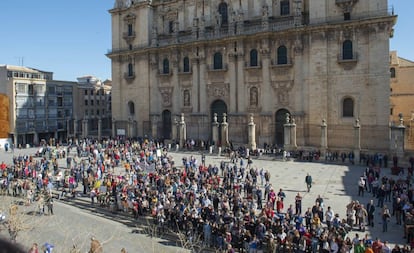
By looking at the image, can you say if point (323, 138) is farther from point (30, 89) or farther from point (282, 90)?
point (30, 89)

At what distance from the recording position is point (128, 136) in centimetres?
4959

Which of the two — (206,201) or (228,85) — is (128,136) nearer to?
(228,85)

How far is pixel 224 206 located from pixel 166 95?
1282 inches

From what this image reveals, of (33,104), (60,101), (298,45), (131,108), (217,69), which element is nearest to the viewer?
(298,45)

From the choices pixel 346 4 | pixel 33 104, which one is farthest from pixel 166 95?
pixel 346 4

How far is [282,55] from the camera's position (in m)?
39.7

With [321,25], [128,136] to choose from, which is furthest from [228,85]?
[128,136]

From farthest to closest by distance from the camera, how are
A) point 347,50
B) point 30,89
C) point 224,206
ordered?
point 30,89, point 347,50, point 224,206

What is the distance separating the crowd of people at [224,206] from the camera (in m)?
14.3

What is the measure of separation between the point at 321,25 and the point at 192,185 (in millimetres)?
23980

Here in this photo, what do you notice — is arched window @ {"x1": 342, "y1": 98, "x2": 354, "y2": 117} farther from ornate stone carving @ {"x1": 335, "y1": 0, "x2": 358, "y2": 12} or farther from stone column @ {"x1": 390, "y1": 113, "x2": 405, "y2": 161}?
ornate stone carving @ {"x1": 335, "y1": 0, "x2": 358, "y2": 12}

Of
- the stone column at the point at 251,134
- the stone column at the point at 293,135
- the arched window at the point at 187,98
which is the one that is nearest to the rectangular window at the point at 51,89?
the arched window at the point at 187,98

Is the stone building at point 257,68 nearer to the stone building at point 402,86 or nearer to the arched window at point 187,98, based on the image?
the arched window at point 187,98

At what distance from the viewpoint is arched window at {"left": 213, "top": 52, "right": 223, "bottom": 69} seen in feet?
142
